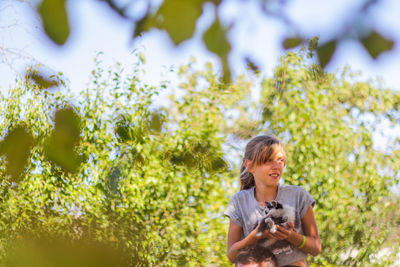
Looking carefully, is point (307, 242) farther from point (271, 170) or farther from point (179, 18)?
point (179, 18)

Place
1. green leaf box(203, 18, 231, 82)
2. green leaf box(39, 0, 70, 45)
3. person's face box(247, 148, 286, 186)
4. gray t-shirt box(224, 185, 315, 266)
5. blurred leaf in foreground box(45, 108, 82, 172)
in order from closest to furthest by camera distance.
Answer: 1. green leaf box(39, 0, 70, 45)
2. green leaf box(203, 18, 231, 82)
3. blurred leaf in foreground box(45, 108, 82, 172)
4. gray t-shirt box(224, 185, 315, 266)
5. person's face box(247, 148, 286, 186)

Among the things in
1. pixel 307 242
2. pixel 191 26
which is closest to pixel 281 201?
pixel 307 242

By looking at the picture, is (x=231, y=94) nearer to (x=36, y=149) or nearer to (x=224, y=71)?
(x=36, y=149)

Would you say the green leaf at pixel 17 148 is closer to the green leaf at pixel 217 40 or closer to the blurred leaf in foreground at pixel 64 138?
the blurred leaf in foreground at pixel 64 138

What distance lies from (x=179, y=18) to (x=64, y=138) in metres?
0.53

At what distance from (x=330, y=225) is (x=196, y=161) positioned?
124 centimetres

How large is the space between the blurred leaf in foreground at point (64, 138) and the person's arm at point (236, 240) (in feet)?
2.37

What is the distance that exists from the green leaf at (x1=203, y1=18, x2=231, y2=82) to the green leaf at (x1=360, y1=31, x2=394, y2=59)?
239mm

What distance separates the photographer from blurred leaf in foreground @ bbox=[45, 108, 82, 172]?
1.24 meters

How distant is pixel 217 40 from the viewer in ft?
3.15

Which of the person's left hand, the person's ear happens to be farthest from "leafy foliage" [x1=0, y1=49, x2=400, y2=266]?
the person's left hand

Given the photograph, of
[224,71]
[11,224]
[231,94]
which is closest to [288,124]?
[231,94]

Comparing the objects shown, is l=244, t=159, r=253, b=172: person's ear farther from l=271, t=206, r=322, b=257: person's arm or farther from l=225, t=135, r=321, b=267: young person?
l=271, t=206, r=322, b=257: person's arm

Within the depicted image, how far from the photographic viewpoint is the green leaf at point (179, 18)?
2.71ft
